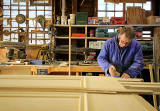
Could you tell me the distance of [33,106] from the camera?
94 cm

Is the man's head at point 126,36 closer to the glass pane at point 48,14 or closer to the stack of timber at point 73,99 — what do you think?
the stack of timber at point 73,99

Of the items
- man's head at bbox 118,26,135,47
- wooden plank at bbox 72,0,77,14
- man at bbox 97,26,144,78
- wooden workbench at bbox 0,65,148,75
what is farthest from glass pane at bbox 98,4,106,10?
man's head at bbox 118,26,135,47

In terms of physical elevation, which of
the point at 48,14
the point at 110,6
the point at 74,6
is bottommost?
the point at 48,14

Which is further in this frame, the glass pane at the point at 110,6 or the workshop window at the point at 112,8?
the glass pane at the point at 110,6

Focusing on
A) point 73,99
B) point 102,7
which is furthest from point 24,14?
point 73,99

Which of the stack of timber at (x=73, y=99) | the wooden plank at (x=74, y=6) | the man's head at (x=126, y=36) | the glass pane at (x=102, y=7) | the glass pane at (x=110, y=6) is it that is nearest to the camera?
the stack of timber at (x=73, y=99)

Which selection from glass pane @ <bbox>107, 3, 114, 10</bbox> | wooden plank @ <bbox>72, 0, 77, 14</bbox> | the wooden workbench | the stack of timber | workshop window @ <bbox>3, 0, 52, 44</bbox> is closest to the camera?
the stack of timber

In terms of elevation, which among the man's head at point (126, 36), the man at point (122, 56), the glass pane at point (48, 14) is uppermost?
the glass pane at point (48, 14)

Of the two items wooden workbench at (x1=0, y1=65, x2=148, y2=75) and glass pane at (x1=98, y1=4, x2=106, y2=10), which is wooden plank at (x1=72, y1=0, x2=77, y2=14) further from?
wooden workbench at (x1=0, y1=65, x2=148, y2=75)

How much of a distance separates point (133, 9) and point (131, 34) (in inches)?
127

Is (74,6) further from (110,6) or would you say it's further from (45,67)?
(45,67)

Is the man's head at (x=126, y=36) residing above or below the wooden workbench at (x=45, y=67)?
above

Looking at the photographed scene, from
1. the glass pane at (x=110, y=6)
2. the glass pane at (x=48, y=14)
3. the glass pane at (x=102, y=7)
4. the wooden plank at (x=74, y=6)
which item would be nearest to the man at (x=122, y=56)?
the wooden plank at (x=74, y=6)

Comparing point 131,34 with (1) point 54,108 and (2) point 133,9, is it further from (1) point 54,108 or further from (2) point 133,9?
(2) point 133,9
